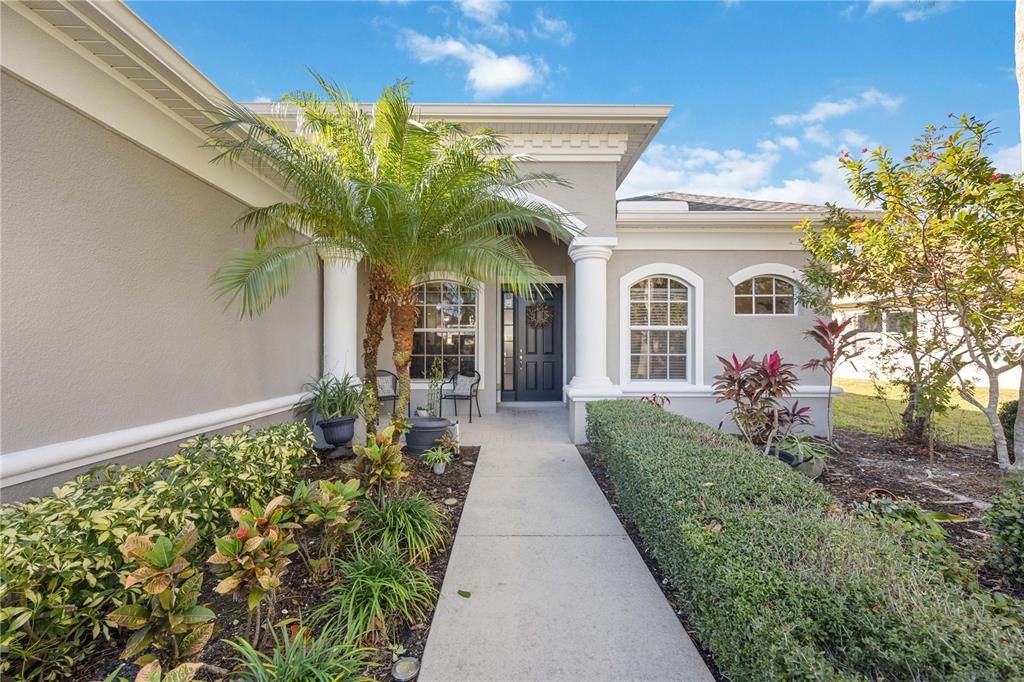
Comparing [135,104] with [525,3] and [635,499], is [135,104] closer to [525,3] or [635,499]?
[635,499]

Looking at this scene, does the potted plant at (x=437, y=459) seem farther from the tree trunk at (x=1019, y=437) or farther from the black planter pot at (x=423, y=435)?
the tree trunk at (x=1019, y=437)

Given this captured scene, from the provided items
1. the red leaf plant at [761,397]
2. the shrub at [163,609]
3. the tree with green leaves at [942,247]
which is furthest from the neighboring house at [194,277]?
the shrub at [163,609]

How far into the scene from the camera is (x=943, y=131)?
175 inches

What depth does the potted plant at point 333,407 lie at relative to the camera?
5426 mm

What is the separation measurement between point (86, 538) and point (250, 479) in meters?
0.93

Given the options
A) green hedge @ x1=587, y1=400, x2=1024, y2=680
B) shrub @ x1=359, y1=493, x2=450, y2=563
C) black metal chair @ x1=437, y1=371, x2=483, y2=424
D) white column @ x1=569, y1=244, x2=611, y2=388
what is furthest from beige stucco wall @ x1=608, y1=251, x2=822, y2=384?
shrub @ x1=359, y1=493, x2=450, y2=563

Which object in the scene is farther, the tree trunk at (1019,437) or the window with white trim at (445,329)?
the window with white trim at (445,329)

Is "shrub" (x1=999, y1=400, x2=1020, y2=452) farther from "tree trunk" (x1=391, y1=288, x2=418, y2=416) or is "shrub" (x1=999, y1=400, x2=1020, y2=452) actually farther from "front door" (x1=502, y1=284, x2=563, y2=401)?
"tree trunk" (x1=391, y1=288, x2=418, y2=416)

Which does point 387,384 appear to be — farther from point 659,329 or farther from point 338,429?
point 659,329

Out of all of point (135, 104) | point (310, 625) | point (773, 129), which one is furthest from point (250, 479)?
point (773, 129)

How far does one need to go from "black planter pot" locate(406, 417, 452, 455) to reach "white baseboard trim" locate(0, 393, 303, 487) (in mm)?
1838

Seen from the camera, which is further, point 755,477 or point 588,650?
point 755,477

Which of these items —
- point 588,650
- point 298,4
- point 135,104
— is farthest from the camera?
point 298,4

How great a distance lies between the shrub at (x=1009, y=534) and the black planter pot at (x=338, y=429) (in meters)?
5.88
